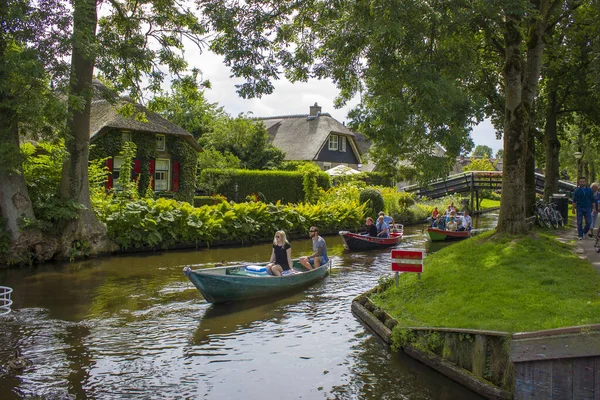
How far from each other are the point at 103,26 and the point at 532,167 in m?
16.3

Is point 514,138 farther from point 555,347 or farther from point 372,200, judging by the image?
point 372,200

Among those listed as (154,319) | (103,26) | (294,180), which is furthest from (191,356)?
(294,180)

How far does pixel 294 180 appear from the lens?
1502 inches

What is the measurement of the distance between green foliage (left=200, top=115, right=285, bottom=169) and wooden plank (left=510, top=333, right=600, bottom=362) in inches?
1488

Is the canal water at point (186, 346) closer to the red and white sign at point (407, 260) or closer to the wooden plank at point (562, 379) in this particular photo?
the wooden plank at point (562, 379)

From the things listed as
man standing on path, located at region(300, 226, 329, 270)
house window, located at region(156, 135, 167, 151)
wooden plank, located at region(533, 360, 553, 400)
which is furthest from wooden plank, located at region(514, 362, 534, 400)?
house window, located at region(156, 135, 167, 151)

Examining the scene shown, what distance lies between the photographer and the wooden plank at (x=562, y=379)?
21.5ft

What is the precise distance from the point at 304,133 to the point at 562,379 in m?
47.9

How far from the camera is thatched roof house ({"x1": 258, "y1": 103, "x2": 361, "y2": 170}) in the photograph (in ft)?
169

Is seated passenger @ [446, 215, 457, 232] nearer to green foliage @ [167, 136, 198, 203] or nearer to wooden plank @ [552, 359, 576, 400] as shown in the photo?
green foliage @ [167, 136, 198, 203]

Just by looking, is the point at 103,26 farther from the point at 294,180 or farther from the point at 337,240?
the point at 294,180

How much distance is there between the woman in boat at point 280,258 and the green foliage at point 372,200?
17.8m

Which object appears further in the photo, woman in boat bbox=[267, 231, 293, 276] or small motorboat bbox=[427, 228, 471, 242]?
small motorboat bbox=[427, 228, 471, 242]

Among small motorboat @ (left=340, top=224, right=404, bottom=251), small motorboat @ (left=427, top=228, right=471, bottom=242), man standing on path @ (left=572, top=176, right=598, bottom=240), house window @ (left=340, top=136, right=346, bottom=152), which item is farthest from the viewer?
house window @ (left=340, top=136, right=346, bottom=152)
